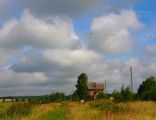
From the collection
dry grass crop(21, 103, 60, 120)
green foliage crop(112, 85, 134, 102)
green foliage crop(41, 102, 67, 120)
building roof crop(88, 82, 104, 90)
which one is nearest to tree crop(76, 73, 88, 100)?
green foliage crop(112, 85, 134, 102)

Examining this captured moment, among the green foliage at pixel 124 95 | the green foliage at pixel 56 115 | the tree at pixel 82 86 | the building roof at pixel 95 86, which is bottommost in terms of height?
the green foliage at pixel 56 115

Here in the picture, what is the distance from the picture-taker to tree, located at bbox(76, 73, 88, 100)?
96688 mm

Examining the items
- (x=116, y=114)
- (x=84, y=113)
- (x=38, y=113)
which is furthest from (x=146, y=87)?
(x=116, y=114)

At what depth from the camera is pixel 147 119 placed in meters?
14.8

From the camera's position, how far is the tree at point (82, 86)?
9669 centimetres

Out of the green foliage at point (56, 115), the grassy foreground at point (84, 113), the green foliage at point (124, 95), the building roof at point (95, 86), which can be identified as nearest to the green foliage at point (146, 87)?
the green foliage at point (124, 95)

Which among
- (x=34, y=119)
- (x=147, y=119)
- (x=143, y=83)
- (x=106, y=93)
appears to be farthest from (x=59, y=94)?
(x=147, y=119)

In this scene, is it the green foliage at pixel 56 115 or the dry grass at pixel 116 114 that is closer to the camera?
the dry grass at pixel 116 114

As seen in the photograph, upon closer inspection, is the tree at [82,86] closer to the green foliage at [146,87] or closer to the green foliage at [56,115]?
the green foliage at [146,87]

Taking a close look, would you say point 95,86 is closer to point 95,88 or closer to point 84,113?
point 95,88

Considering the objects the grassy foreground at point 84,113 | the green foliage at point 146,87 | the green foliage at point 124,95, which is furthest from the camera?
the green foliage at point 124,95

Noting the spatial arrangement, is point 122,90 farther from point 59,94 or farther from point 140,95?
point 59,94

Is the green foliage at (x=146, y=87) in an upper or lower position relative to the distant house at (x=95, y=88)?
lower

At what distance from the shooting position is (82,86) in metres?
96.7
